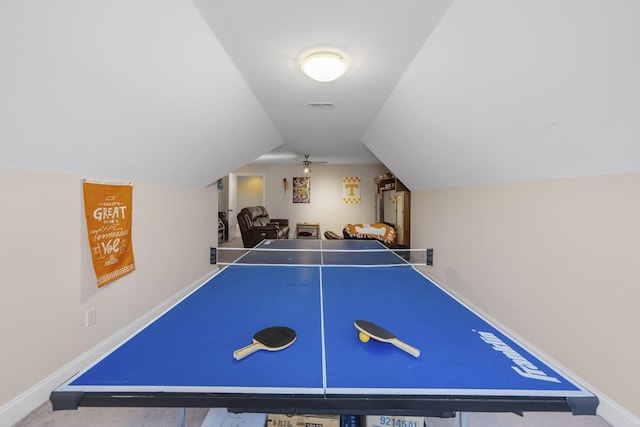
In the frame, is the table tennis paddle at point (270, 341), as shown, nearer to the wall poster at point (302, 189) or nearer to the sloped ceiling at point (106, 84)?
the sloped ceiling at point (106, 84)

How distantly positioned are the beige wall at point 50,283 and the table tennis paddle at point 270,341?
1.58 metres

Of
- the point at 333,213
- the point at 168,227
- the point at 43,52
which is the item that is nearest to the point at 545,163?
the point at 43,52

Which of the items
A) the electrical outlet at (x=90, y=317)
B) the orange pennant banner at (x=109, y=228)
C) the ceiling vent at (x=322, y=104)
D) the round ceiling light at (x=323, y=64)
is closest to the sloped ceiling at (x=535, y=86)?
the round ceiling light at (x=323, y=64)

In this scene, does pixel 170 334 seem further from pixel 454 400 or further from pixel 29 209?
pixel 29 209

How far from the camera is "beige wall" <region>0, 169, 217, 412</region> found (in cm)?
148

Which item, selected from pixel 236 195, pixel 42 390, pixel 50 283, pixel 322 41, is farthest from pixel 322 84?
pixel 236 195

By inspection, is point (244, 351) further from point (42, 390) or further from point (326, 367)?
point (42, 390)

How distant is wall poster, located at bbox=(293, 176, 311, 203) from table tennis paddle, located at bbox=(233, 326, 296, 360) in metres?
7.48

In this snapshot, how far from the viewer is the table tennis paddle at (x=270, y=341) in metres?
0.86

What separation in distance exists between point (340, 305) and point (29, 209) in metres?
1.90

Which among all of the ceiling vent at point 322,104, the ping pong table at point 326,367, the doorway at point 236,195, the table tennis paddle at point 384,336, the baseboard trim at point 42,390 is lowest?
the baseboard trim at point 42,390

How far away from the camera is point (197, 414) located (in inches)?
61.7

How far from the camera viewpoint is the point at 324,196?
8430 millimetres

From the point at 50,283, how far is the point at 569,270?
11.3ft
